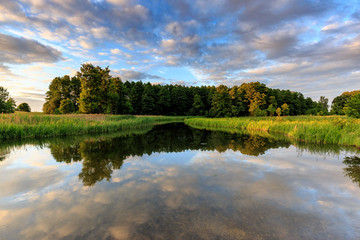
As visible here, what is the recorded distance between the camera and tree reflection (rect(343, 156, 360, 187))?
5.65m

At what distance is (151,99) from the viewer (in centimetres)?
6072

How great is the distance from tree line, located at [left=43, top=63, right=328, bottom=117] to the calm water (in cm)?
2753

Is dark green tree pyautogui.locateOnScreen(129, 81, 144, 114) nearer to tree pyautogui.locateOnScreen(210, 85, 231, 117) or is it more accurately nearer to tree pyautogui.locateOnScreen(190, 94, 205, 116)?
tree pyautogui.locateOnScreen(190, 94, 205, 116)

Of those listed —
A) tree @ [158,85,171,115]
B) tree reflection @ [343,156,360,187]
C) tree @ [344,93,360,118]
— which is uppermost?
tree @ [158,85,171,115]

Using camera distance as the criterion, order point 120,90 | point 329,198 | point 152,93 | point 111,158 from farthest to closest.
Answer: point 152,93 < point 120,90 < point 111,158 < point 329,198

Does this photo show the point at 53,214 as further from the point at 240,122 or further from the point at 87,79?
the point at 87,79

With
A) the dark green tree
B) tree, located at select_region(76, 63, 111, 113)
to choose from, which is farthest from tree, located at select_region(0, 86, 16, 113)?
the dark green tree

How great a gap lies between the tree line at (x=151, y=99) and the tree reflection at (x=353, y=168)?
32760 mm

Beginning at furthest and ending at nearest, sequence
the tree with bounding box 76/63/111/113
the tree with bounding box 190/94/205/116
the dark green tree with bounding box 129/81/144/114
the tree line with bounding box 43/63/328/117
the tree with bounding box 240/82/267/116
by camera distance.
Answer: the tree with bounding box 190/94/205/116 → the dark green tree with bounding box 129/81/144/114 → the tree with bounding box 240/82/267/116 → the tree line with bounding box 43/63/328/117 → the tree with bounding box 76/63/111/113

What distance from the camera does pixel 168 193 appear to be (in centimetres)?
436

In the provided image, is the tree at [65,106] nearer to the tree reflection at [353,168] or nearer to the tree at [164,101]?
the tree at [164,101]

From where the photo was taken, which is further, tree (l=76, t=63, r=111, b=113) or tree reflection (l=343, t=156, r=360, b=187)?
tree (l=76, t=63, r=111, b=113)

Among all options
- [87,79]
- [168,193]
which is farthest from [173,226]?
[87,79]

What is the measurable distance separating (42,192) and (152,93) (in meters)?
60.3
